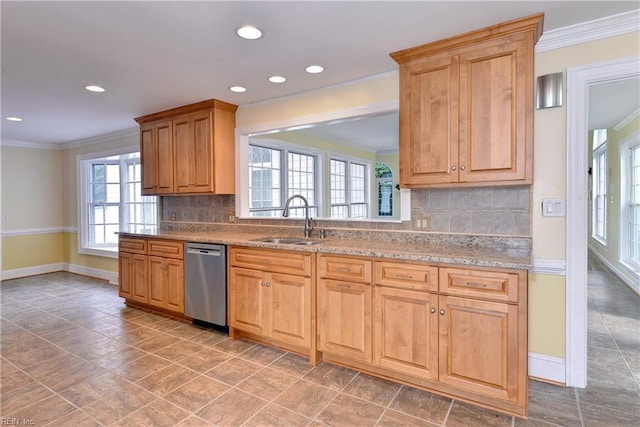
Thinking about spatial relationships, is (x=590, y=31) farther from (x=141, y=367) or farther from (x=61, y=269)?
(x=61, y=269)

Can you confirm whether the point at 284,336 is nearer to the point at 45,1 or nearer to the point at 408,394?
the point at 408,394

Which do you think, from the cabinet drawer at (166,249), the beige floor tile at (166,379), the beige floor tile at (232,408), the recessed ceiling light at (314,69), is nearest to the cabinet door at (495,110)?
the recessed ceiling light at (314,69)

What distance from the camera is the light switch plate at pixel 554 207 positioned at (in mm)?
2314

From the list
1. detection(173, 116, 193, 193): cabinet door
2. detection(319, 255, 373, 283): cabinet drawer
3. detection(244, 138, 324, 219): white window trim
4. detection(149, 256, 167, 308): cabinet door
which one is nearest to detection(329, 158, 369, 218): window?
detection(244, 138, 324, 219): white window trim

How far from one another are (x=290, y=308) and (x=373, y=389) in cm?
84

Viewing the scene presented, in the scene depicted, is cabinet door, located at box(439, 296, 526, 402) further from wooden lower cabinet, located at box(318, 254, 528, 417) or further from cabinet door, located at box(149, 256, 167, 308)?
cabinet door, located at box(149, 256, 167, 308)

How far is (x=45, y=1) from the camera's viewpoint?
1.89 metres

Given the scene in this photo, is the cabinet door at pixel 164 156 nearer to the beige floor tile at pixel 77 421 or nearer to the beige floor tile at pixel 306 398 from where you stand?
the beige floor tile at pixel 77 421

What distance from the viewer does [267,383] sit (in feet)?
8.01

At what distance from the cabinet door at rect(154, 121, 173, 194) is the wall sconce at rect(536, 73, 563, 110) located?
3649 mm

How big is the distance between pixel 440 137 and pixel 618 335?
250 cm

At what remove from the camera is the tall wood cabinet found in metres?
3.82

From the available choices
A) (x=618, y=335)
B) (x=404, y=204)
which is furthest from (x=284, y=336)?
(x=618, y=335)

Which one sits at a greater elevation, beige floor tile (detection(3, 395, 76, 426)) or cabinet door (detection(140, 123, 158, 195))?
cabinet door (detection(140, 123, 158, 195))
